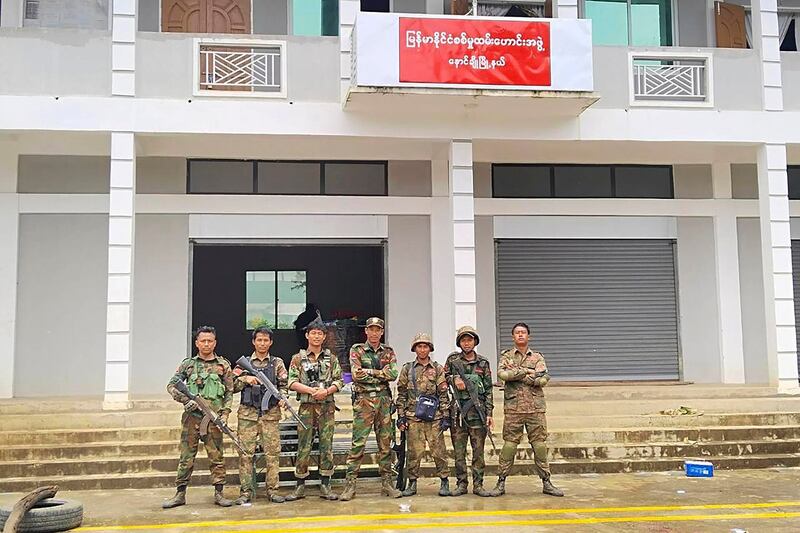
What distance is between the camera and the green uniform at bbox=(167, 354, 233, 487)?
7242mm

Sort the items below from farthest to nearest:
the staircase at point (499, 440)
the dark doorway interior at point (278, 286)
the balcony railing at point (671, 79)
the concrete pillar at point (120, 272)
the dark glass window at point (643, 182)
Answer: the dark doorway interior at point (278, 286), the dark glass window at point (643, 182), the balcony railing at point (671, 79), the concrete pillar at point (120, 272), the staircase at point (499, 440)

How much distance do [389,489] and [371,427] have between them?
640 millimetres

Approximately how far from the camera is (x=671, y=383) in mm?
12773

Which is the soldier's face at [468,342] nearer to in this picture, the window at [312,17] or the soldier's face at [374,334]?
the soldier's face at [374,334]

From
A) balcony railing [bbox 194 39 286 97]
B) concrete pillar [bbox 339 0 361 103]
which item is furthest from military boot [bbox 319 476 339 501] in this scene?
balcony railing [bbox 194 39 286 97]

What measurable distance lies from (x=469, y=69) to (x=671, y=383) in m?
6.29

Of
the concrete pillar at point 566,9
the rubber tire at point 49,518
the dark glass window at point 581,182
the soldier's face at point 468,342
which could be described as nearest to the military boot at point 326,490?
the soldier's face at point 468,342

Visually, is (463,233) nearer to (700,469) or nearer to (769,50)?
(700,469)

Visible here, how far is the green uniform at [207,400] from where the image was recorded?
23.8 ft

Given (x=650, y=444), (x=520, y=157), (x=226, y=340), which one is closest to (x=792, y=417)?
(x=650, y=444)

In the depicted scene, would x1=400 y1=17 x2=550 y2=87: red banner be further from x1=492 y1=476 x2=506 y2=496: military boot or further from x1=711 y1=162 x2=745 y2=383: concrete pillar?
x1=492 y1=476 x2=506 y2=496: military boot

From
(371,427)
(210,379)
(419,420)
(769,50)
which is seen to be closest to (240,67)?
(210,379)

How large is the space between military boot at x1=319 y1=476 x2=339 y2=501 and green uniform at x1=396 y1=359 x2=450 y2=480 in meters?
0.79

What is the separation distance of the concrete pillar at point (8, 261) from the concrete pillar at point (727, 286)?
11.1 metres
